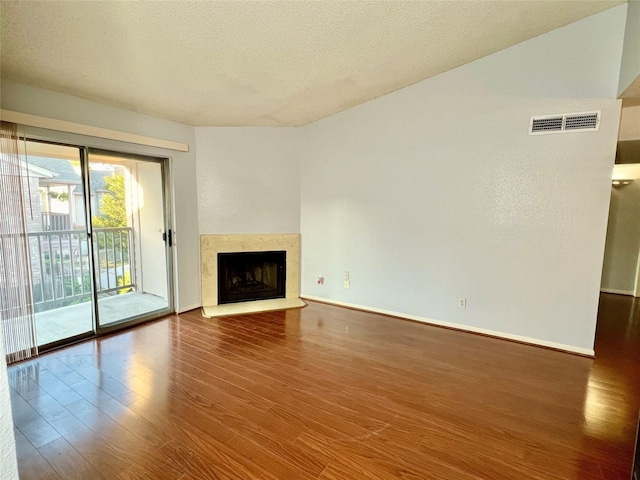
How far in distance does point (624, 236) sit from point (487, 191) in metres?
3.70

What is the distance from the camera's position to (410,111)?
12.2ft

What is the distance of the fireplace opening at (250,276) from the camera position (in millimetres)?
4438

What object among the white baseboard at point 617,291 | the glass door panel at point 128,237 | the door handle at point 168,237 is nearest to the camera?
the glass door panel at point 128,237

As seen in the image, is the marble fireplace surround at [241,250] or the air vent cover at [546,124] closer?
the air vent cover at [546,124]

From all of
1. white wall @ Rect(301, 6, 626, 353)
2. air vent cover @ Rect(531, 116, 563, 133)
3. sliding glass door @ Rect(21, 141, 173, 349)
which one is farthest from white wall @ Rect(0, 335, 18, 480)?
air vent cover @ Rect(531, 116, 563, 133)

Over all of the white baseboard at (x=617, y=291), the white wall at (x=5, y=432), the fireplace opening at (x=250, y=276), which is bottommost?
the white baseboard at (x=617, y=291)

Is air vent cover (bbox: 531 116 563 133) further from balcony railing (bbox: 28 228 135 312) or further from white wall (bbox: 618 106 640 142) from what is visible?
balcony railing (bbox: 28 228 135 312)

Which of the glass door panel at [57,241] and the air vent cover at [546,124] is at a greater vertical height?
the air vent cover at [546,124]

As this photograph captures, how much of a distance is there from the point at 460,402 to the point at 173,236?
3658 mm

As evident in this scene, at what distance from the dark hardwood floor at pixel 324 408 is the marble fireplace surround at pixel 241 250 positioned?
1.07 m

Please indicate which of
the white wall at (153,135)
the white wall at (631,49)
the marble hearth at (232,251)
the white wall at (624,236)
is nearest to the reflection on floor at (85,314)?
the white wall at (153,135)

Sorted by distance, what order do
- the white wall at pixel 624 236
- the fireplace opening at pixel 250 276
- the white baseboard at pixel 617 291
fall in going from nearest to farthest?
the fireplace opening at pixel 250 276 → the white wall at pixel 624 236 → the white baseboard at pixel 617 291

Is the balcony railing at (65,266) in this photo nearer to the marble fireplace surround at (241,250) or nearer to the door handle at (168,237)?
the door handle at (168,237)

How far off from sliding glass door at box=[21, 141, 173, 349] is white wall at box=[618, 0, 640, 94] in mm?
4786
